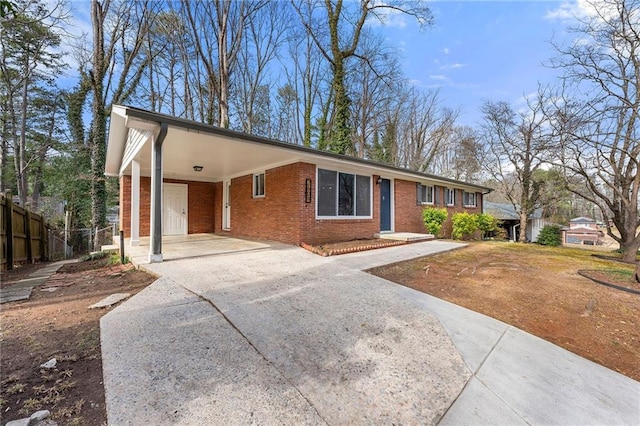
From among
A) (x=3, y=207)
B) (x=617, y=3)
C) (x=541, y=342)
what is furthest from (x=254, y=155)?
(x=617, y=3)

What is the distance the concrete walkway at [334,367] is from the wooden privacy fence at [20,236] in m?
5.00

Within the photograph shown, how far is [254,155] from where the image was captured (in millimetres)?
6906

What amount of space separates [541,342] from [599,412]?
2.89ft

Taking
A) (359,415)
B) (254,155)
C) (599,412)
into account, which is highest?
(254,155)

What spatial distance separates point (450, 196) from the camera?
14109mm

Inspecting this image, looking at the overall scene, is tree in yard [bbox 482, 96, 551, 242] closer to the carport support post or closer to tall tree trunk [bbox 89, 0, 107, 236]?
the carport support post

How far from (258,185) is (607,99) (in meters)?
9.56

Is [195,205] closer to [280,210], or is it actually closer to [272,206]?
[272,206]

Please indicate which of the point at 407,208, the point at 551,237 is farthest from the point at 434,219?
the point at 551,237

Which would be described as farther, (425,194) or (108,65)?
(108,65)

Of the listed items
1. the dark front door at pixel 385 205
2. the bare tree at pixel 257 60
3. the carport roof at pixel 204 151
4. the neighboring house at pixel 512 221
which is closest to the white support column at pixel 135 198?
the carport roof at pixel 204 151

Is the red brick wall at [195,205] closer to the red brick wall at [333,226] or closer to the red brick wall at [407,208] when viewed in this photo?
Answer: the red brick wall at [333,226]

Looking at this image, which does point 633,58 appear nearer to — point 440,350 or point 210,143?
point 440,350

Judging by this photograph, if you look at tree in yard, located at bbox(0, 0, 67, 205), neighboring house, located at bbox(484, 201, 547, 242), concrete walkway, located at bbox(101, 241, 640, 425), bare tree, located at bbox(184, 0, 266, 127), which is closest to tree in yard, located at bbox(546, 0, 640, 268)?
concrete walkway, located at bbox(101, 241, 640, 425)
